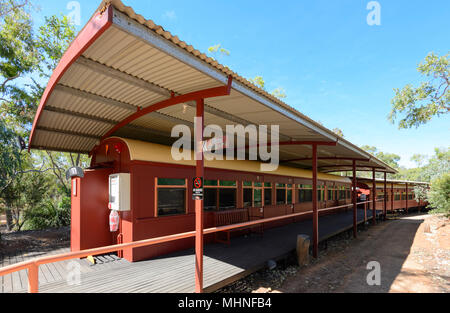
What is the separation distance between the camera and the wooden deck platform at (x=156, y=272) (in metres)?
3.71

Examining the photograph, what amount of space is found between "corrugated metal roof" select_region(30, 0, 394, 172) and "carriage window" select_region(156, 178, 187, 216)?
147cm

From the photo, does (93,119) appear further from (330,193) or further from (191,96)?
(330,193)

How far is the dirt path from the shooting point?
16.9 feet

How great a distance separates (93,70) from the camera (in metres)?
3.26

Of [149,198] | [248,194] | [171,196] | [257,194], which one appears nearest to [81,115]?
[149,198]

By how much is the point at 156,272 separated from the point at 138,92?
10.8 ft

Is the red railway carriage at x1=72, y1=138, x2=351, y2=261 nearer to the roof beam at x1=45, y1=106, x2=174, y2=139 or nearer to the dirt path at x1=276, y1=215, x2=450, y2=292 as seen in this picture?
the roof beam at x1=45, y1=106, x2=174, y2=139

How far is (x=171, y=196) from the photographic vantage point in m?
5.87

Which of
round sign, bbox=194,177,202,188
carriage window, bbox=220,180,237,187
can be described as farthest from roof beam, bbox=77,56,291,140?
carriage window, bbox=220,180,237,187

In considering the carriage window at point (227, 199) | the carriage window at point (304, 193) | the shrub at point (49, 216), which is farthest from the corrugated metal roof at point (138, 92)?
the shrub at point (49, 216)

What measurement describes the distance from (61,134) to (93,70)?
13.0ft
